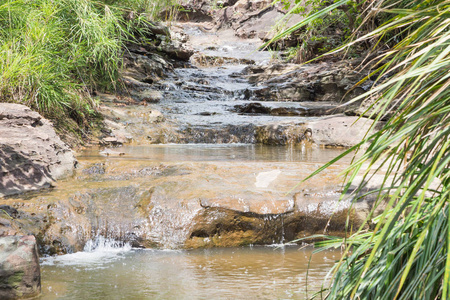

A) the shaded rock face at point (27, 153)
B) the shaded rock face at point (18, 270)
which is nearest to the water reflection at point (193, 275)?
the shaded rock face at point (18, 270)

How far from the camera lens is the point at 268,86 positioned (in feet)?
39.3

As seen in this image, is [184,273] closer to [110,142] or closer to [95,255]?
[95,255]

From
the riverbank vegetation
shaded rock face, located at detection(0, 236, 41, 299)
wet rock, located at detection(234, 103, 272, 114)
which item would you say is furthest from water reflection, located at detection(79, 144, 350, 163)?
shaded rock face, located at detection(0, 236, 41, 299)

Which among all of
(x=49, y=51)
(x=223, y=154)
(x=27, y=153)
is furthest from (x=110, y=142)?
(x=27, y=153)

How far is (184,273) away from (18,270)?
102 cm

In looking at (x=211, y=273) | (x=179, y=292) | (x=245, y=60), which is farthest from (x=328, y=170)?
(x=245, y=60)

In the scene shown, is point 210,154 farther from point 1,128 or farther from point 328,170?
point 1,128

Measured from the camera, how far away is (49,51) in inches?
231

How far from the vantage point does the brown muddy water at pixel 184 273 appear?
2607mm

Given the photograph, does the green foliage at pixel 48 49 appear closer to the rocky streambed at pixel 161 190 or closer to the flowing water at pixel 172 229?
the rocky streambed at pixel 161 190

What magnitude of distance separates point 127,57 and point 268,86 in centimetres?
392

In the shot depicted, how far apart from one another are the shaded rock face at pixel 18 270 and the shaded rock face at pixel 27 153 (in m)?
1.42

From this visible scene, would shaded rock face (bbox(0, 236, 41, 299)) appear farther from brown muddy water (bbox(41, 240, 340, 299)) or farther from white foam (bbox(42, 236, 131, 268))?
white foam (bbox(42, 236, 131, 268))

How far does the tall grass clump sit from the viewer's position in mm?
831
